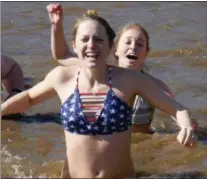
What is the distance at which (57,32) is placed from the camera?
4969 mm

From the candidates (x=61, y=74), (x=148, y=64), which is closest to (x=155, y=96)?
(x=61, y=74)

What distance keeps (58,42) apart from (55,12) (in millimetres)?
361

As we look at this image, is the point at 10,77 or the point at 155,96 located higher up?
the point at 155,96

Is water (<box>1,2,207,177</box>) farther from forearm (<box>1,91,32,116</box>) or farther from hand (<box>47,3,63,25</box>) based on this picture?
hand (<box>47,3,63,25</box>)

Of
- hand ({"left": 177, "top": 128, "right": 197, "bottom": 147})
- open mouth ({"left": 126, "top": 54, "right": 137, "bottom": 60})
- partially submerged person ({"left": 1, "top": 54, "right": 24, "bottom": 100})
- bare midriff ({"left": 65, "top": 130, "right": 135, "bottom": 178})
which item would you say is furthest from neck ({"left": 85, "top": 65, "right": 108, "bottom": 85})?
partially submerged person ({"left": 1, "top": 54, "right": 24, "bottom": 100})

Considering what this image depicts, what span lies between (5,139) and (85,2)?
621 centimetres

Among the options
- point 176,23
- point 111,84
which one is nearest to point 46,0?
point 176,23

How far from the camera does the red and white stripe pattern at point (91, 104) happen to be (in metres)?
4.40

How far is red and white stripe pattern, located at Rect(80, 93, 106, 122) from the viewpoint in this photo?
440cm

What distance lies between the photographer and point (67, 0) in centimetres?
1197

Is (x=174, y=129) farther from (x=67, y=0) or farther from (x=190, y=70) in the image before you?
(x=67, y=0)

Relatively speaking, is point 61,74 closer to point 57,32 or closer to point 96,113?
point 96,113

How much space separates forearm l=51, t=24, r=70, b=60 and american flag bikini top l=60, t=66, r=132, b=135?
67 centimetres

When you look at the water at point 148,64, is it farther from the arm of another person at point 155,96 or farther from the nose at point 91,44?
the nose at point 91,44
